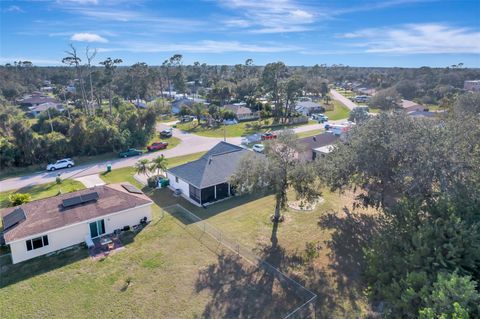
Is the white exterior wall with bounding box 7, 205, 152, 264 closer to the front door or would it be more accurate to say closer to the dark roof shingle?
the front door

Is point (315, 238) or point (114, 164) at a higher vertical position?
point (114, 164)

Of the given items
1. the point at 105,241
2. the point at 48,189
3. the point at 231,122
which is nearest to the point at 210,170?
the point at 105,241

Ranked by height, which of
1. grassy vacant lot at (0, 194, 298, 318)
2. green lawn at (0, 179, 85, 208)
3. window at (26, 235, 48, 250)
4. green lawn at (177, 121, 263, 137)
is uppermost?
green lawn at (177, 121, 263, 137)

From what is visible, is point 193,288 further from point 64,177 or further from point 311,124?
point 311,124

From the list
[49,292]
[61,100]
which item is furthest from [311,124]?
[61,100]

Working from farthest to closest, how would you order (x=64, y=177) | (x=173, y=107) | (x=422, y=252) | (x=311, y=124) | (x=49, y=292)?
(x=173, y=107)
(x=311, y=124)
(x=64, y=177)
(x=49, y=292)
(x=422, y=252)

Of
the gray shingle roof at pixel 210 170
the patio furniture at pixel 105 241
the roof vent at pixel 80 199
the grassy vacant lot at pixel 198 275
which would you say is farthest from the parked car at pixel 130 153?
the patio furniture at pixel 105 241

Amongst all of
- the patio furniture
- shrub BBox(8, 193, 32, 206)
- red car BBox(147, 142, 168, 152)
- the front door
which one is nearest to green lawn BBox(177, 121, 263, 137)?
red car BBox(147, 142, 168, 152)

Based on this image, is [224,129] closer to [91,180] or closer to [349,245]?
[91,180]
